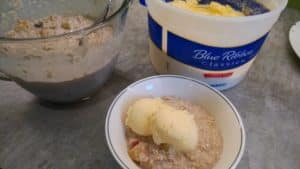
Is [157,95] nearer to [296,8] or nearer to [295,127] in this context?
[295,127]

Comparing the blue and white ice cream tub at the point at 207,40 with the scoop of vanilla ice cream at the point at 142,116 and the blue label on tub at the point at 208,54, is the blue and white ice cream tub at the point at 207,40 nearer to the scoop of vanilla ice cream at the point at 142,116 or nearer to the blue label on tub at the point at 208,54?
the blue label on tub at the point at 208,54

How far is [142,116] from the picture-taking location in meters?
0.41

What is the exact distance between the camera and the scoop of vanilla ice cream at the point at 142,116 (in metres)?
Answer: 0.41

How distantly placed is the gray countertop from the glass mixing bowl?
4 cm

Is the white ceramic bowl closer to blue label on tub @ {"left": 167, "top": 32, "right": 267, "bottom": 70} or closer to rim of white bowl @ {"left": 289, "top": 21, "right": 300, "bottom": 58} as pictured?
blue label on tub @ {"left": 167, "top": 32, "right": 267, "bottom": 70}

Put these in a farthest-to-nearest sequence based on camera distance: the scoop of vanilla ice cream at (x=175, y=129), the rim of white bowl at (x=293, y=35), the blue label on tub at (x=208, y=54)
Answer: the rim of white bowl at (x=293, y=35), the blue label on tub at (x=208, y=54), the scoop of vanilla ice cream at (x=175, y=129)

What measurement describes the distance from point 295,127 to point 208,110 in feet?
0.49

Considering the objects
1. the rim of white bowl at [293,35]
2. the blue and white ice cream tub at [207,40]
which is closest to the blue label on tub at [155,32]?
the blue and white ice cream tub at [207,40]

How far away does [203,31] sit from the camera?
465 mm

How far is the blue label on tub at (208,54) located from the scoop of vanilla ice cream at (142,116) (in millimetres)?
111

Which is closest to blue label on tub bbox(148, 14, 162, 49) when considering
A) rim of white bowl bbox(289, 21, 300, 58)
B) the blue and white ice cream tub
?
the blue and white ice cream tub

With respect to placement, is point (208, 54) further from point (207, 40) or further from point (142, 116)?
point (142, 116)

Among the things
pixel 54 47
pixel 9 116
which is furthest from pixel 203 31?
pixel 9 116

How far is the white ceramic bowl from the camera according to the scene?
1.31 feet
